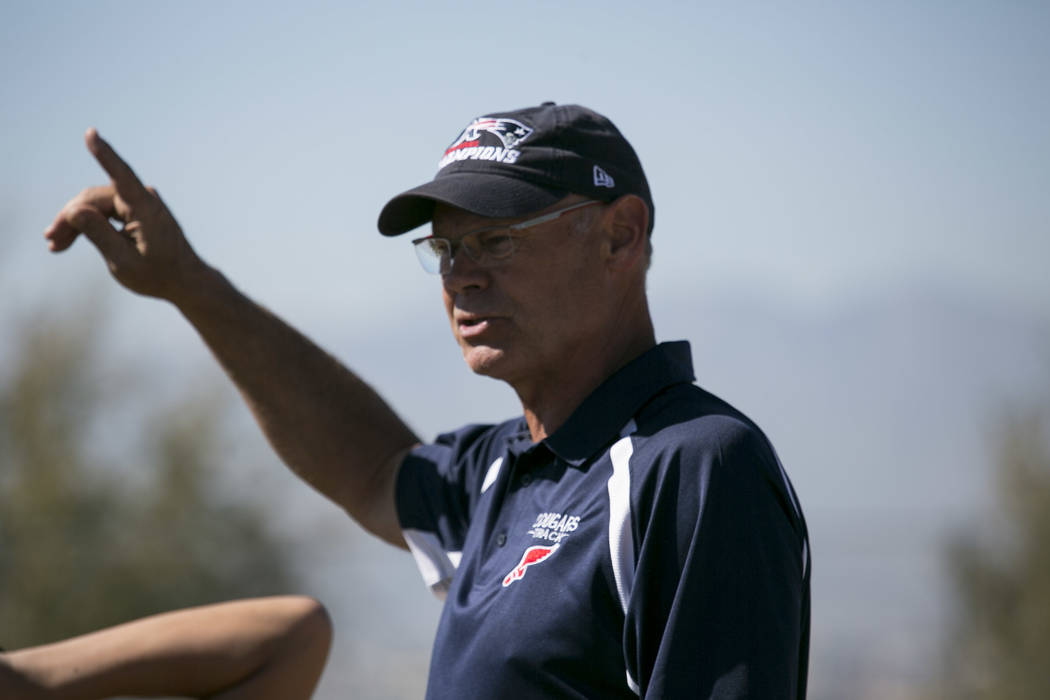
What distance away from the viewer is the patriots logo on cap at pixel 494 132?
2410mm

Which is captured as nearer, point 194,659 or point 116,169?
point 194,659

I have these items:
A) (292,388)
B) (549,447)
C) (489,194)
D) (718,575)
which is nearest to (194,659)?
(549,447)

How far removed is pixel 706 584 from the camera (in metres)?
1.89

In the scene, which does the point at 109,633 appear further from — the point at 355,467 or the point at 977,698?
the point at 977,698

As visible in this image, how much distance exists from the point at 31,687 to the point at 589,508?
3.22 feet

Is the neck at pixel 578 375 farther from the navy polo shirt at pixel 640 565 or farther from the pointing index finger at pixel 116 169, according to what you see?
the pointing index finger at pixel 116 169

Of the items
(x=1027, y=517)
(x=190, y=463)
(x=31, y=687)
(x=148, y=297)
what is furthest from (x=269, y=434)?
(x=1027, y=517)

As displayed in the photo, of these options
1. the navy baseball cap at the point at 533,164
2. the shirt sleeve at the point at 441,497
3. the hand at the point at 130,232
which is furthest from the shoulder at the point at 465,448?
the hand at the point at 130,232

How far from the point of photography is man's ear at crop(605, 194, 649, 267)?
7.97ft

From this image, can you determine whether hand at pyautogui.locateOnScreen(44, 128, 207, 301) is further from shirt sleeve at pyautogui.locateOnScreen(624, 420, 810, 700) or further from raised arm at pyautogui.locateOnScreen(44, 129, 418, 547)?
shirt sleeve at pyautogui.locateOnScreen(624, 420, 810, 700)

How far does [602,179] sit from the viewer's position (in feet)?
7.84

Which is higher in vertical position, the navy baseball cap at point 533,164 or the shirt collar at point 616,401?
the navy baseball cap at point 533,164

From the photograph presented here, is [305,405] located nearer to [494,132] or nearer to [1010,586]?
[494,132]

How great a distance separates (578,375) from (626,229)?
0.32m
